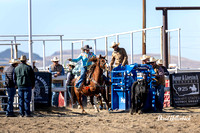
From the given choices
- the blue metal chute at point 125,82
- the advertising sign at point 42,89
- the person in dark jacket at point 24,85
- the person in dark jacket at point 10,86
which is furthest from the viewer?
the advertising sign at point 42,89

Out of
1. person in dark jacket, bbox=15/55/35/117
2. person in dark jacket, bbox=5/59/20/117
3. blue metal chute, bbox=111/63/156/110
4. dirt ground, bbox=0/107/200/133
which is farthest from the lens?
blue metal chute, bbox=111/63/156/110

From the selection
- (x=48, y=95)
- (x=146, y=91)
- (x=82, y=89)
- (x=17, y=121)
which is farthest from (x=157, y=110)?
(x=17, y=121)

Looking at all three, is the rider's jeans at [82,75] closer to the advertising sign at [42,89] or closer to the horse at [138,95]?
the advertising sign at [42,89]

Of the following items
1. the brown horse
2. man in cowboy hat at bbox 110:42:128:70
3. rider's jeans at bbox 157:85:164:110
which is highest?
man in cowboy hat at bbox 110:42:128:70

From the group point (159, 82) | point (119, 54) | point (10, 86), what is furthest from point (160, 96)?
point (10, 86)

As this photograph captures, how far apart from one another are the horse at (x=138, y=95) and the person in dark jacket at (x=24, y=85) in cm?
322

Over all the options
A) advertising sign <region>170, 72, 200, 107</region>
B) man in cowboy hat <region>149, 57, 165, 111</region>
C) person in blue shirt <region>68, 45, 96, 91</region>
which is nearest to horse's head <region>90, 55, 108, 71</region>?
person in blue shirt <region>68, 45, 96, 91</region>

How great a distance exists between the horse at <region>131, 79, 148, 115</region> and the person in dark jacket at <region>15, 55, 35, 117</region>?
3.22 m

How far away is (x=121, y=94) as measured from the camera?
1513cm

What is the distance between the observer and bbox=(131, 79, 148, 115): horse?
14039mm

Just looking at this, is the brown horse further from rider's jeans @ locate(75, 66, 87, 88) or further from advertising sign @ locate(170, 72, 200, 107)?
advertising sign @ locate(170, 72, 200, 107)

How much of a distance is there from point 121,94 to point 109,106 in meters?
0.74

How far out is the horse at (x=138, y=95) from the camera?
14039 millimetres

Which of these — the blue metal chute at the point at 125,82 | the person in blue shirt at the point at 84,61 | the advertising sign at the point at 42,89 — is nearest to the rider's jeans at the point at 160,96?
the blue metal chute at the point at 125,82
